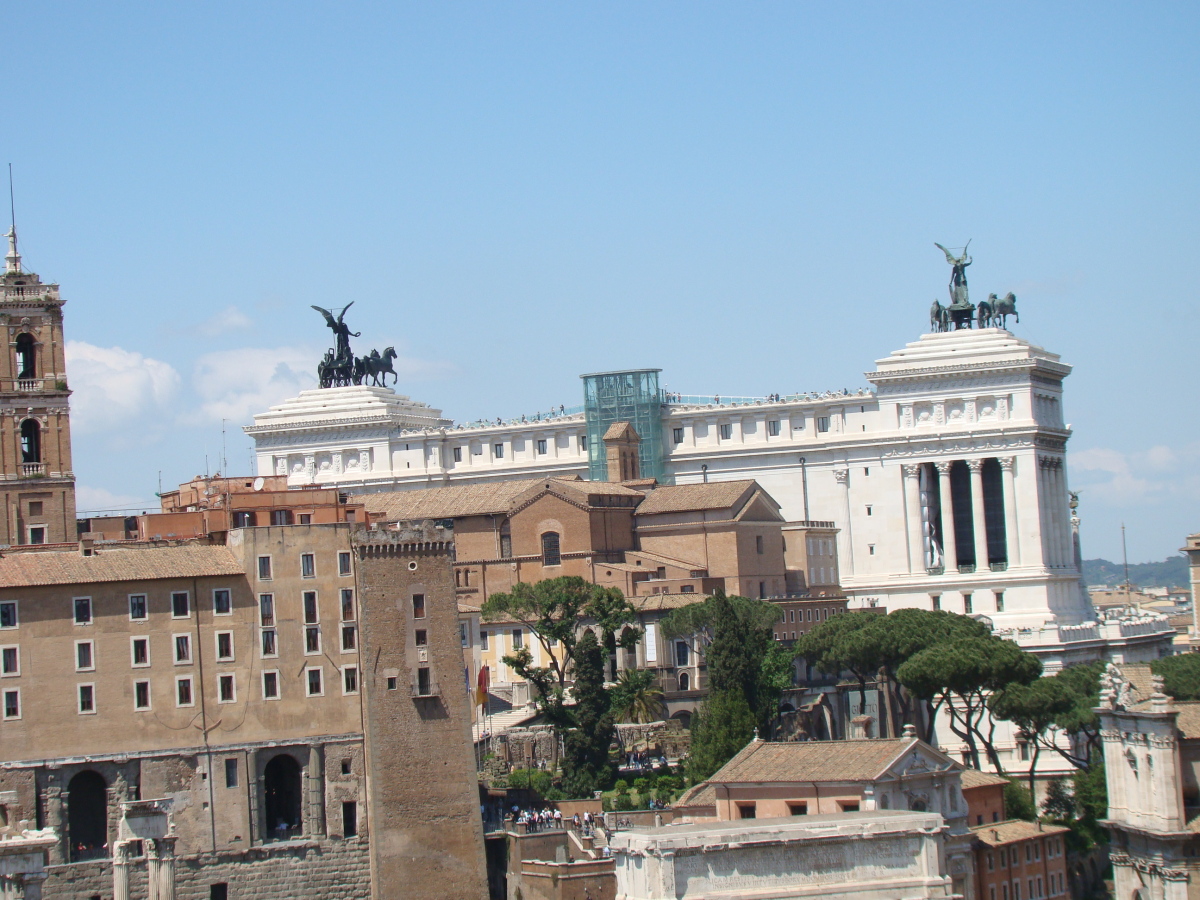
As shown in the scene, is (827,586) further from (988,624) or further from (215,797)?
(215,797)

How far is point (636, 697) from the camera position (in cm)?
10031

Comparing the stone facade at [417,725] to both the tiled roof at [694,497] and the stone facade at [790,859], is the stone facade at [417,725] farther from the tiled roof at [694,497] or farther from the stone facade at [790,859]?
the tiled roof at [694,497]

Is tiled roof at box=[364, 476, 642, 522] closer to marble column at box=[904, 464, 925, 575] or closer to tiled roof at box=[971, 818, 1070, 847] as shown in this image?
marble column at box=[904, 464, 925, 575]

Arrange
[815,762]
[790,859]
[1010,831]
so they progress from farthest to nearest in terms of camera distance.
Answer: [1010,831] → [815,762] → [790,859]

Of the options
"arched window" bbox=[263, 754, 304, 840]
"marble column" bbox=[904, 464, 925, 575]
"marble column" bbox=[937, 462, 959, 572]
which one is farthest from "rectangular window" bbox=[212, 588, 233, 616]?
"marble column" bbox=[937, 462, 959, 572]

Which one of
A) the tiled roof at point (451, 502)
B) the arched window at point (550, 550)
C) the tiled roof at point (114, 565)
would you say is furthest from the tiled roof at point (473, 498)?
the tiled roof at point (114, 565)

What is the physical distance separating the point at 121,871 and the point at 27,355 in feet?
75.3

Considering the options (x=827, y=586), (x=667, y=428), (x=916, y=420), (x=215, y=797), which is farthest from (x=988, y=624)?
(x=215, y=797)

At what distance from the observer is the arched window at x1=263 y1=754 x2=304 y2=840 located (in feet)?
273

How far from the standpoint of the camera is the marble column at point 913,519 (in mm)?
135500

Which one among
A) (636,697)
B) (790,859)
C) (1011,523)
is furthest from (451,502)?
(790,859)

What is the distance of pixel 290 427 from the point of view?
497 feet

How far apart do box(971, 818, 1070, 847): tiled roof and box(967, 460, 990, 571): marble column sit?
160 ft

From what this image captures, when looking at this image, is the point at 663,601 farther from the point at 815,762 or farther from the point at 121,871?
the point at 121,871
